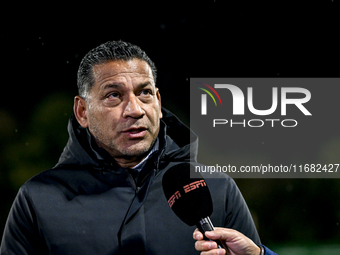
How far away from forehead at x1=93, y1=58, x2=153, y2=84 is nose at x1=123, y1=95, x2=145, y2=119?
0.15 m

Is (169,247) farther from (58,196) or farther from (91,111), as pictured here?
(91,111)

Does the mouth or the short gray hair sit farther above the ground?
the short gray hair

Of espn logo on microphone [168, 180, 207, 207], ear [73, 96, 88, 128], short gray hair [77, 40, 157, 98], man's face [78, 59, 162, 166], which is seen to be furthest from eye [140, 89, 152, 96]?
espn logo on microphone [168, 180, 207, 207]

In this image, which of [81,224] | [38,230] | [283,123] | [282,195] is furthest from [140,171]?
[282,195]

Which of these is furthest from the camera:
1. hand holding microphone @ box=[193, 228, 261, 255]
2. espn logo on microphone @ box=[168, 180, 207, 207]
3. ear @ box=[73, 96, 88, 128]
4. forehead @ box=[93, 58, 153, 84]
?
ear @ box=[73, 96, 88, 128]

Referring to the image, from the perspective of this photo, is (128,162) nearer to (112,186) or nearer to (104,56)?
(112,186)

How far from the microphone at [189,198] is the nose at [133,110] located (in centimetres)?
39

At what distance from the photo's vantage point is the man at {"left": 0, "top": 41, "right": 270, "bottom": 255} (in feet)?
6.48

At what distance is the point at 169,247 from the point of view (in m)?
1.99

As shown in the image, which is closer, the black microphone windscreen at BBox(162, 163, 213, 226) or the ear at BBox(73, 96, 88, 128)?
the black microphone windscreen at BBox(162, 163, 213, 226)

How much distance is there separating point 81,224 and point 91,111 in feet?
1.88

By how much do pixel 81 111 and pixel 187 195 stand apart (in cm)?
91

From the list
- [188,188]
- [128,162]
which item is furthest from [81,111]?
[188,188]

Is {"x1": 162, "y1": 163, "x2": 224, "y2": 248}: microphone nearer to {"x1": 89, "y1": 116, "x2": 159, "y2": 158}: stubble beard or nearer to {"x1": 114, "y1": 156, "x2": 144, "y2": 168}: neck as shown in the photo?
{"x1": 89, "y1": 116, "x2": 159, "y2": 158}: stubble beard
